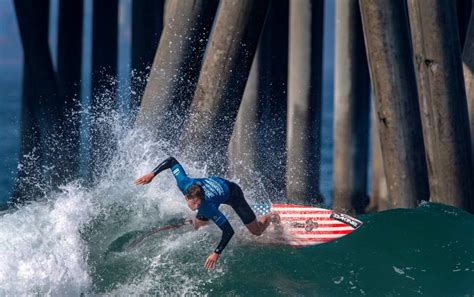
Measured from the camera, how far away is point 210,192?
9047mm

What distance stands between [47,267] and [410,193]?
373cm

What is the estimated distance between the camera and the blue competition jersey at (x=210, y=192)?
870cm

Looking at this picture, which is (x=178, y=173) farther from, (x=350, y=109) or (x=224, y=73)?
(x=350, y=109)

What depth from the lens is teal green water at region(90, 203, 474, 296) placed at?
840 cm

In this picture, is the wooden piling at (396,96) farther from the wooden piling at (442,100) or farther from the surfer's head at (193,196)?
the surfer's head at (193,196)

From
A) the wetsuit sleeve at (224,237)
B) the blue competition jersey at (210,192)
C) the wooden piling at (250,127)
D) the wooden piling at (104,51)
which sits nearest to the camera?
the wetsuit sleeve at (224,237)

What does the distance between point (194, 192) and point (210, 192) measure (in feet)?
1.62

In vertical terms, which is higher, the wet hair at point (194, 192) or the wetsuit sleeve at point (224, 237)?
the wet hair at point (194, 192)

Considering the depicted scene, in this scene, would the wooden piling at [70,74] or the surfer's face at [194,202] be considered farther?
the wooden piling at [70,74]

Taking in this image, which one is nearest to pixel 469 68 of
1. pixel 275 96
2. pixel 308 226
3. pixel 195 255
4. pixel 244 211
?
pixel 308 226

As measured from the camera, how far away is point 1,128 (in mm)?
40750

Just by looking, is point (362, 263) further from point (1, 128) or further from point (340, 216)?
point (1, 128)

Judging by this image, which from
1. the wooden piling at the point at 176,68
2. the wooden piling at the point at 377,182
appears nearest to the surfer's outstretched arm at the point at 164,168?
the wooden piling at the point at 176,68

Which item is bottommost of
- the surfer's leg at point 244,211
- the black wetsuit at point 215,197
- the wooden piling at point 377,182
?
the wooden piling at point 377,182
